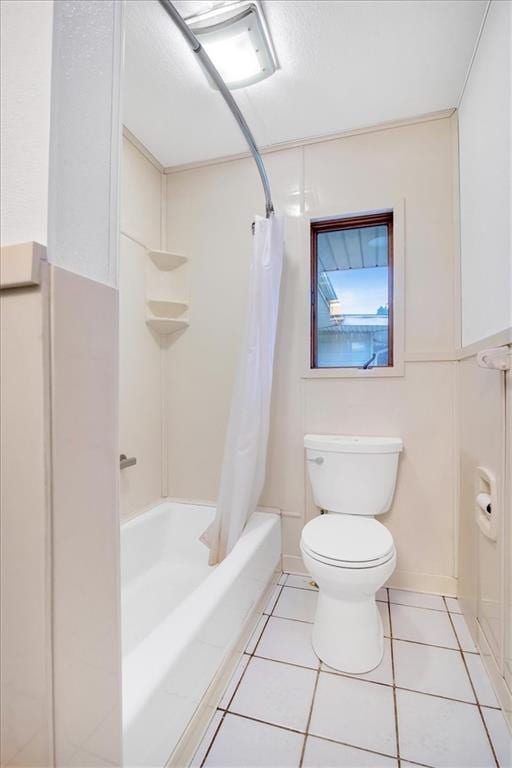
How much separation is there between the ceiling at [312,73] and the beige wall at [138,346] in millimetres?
208

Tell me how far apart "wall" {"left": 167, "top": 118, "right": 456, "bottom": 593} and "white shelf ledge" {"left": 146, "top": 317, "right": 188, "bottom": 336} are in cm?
6

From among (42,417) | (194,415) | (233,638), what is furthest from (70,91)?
(194,415)

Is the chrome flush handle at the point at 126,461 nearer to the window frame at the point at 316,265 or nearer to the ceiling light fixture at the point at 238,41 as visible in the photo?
the window frame at the point at 316,265

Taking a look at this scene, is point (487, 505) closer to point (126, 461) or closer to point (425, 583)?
point (425, 583)

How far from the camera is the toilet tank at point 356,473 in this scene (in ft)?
5.45

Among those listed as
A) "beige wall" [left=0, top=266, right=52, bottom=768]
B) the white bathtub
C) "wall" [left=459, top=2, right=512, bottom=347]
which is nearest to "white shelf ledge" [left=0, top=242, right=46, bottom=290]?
"beige wall" [left=0, top=266, right=52, bottom=768]

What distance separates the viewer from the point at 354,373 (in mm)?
1838

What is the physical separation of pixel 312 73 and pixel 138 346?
1457 millimetres

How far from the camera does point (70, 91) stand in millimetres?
515

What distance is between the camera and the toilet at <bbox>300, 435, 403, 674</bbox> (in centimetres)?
128

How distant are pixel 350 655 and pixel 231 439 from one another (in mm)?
954

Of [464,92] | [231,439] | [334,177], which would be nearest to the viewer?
[464,92]

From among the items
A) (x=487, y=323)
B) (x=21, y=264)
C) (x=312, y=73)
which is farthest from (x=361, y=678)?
(x=312, y=73)

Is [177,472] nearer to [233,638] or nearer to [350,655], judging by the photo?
[233,638]
